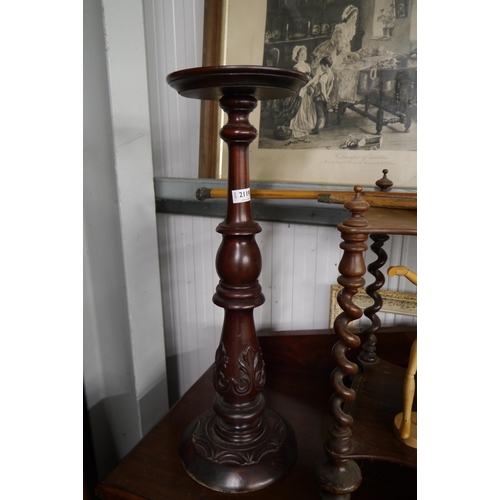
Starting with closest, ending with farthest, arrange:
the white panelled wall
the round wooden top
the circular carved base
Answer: the round wooden top < the circular carved base < the white panelled wall

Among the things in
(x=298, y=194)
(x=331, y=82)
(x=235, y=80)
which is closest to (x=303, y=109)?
(x=331, y=82)

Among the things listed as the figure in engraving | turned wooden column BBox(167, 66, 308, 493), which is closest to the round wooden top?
turned wooden column BBox(167, 66, 308, 493)

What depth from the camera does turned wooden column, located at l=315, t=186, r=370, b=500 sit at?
19.9 inches

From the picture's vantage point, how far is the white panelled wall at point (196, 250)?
36.7 inches

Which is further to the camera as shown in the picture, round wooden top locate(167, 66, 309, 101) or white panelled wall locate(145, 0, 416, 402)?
white panelled wall locate(145, 0, 416, 402)

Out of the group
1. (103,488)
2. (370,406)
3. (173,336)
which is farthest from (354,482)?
(173,336)

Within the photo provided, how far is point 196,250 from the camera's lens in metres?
1.08

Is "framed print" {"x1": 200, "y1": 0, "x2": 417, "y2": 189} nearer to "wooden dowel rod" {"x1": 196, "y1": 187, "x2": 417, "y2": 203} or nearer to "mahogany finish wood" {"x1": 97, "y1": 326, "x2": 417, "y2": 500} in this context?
"wooden dowel rod" {"x1": 196, "y1": 187, "x2": 417, "y2": 203}

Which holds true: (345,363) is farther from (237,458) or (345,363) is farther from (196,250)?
(196,250)

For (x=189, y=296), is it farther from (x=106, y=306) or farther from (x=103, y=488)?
(x=103, y=488)

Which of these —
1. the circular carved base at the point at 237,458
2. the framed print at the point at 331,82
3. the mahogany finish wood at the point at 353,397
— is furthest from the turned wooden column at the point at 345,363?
the framed print at the point at 331,82

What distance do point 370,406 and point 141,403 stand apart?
659mm

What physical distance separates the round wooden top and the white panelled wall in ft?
1.41

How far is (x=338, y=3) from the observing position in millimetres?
793
